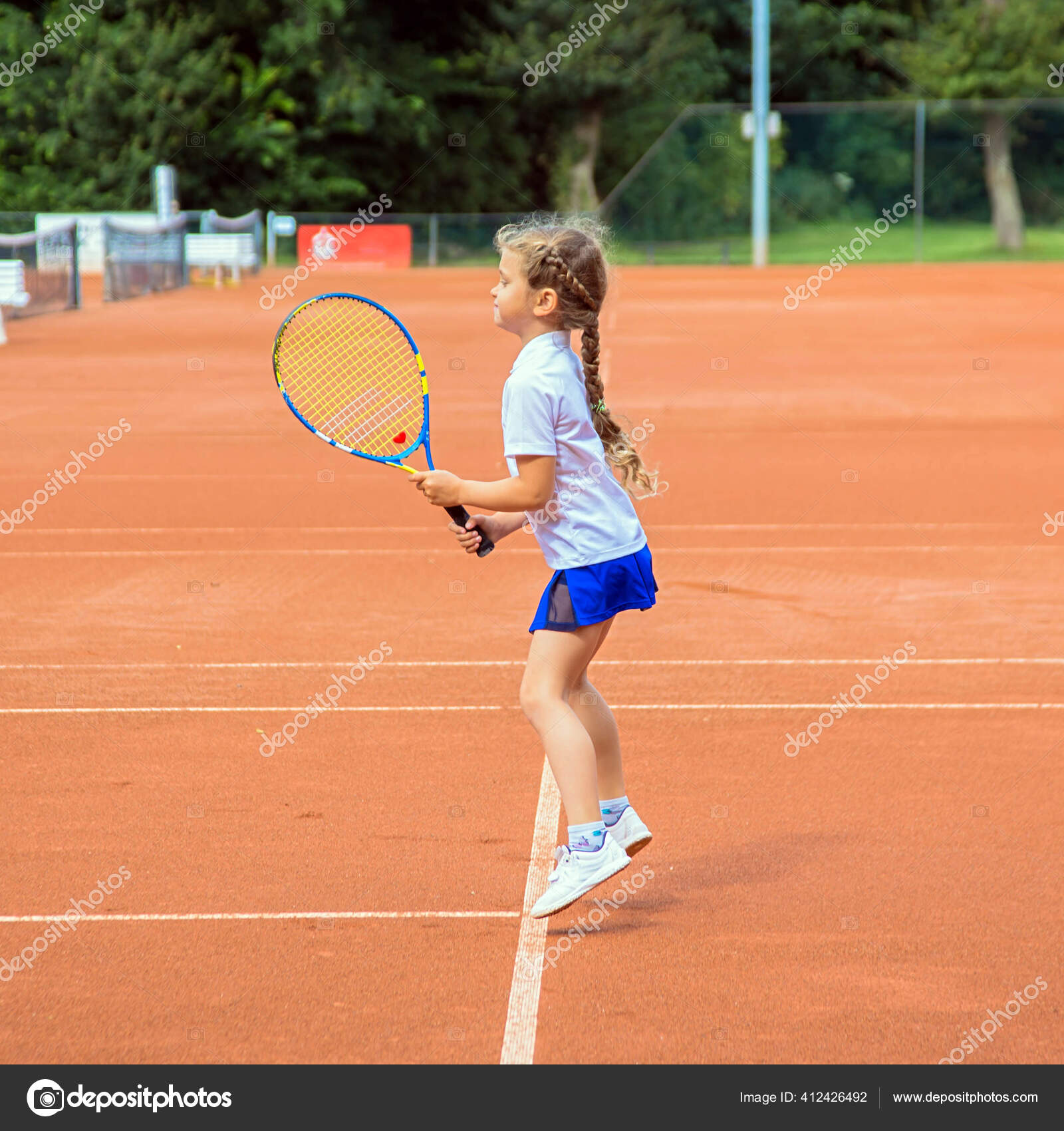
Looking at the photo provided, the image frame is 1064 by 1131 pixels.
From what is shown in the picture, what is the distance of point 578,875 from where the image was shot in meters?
3.88

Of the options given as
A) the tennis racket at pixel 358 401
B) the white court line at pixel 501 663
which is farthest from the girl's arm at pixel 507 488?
the white court line at pixel 501 663

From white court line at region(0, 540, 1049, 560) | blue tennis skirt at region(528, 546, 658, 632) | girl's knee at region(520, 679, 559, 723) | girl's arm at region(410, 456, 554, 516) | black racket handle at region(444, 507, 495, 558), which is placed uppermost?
girl's arm at region(410, 456, 554, 516)

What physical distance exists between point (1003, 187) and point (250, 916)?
38.7m

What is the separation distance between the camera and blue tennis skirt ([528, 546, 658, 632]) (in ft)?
12.5

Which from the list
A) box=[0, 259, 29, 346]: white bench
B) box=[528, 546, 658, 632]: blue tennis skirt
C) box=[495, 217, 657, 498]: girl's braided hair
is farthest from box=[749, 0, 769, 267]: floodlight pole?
box=[528, 546, 658, 632]: blue tennis skirt

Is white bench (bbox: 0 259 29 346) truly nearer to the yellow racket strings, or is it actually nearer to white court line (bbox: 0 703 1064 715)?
the yellow racket strings

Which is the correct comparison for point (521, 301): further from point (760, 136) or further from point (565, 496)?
point (760, 136)

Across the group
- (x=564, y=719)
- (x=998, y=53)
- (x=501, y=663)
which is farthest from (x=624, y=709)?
(x=998, y=53)

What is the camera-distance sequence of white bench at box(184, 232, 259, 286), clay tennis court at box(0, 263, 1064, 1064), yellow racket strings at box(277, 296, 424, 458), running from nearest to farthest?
1. clay tennis court at box(0, 263, 1064, 1064)
2. yellow racket strings at box(277, 296, 424, 458)
3. white bench at box(184, 232, 259, 286)

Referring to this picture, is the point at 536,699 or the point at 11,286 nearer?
the point at 536,699

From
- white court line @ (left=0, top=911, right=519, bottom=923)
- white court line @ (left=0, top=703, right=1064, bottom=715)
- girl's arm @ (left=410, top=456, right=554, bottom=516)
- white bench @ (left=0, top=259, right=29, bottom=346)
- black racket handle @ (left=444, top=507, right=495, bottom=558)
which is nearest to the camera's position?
girl's arm @ (left=410, top=456, right=554, bottom=516)

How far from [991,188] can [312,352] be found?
36269 millimetres

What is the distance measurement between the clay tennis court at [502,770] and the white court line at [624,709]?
2 cm

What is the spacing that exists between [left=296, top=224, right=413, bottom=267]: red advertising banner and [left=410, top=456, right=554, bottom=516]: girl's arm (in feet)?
125
